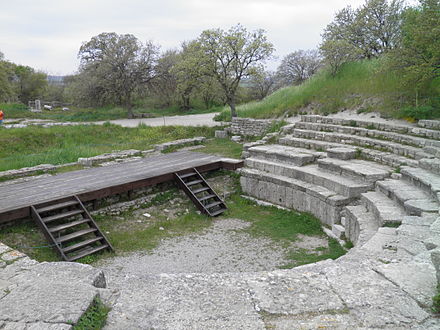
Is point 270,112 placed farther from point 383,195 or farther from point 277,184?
point 383,195

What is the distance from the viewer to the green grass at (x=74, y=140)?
12.0 metres

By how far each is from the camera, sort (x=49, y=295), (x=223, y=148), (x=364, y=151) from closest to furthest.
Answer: (x=49, y=295), (x=364, y=151), (x=223, y=148)

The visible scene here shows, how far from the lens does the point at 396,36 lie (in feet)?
56.4

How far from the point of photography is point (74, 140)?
15.6 meters

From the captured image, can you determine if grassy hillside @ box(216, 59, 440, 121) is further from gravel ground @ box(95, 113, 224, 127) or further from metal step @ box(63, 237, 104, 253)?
metal step @ box(63, 237, 104, 253)

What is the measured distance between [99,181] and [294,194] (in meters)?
4.65

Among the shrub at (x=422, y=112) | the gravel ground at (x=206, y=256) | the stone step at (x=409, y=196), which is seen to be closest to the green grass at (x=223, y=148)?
the gravel ground at (x=206, y=256)

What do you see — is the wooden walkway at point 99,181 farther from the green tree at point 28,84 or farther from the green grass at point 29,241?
the green tree at point 28,84

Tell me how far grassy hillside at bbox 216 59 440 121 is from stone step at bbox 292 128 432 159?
1.95m

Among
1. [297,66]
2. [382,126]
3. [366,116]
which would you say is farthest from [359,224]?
[297,66]

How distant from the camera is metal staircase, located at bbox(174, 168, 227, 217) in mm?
9391

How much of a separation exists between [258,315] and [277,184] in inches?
257

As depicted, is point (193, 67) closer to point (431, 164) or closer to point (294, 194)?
point (294, 194)

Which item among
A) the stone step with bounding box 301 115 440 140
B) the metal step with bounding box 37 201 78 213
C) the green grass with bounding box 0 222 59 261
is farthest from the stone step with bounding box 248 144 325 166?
the green grass with bounding box 0 222 59 261
